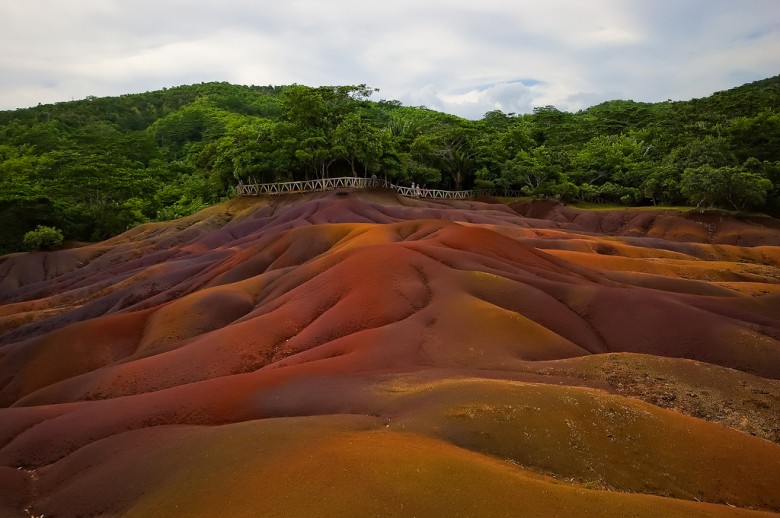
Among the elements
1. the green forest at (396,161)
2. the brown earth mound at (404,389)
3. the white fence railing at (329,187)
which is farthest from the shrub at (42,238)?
the white fence railing at (329,187)

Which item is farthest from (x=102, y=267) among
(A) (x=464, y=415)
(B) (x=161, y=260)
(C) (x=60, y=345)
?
(A) (x=464, y=415)

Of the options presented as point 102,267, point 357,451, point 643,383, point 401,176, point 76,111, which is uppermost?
point 76,111

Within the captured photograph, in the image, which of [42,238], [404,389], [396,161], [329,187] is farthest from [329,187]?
[404,389]

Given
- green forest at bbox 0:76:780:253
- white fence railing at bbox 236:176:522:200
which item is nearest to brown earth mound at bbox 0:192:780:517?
green forest at bbox 0:76:780:253

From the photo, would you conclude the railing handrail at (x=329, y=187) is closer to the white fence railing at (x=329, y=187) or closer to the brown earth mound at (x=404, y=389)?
the white fence railing at (x=329, y=187)

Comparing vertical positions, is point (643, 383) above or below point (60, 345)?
above

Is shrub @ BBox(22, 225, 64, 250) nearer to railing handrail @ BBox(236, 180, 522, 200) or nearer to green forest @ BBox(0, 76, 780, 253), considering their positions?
green forest @ BBox(0, 76, 780, 253)

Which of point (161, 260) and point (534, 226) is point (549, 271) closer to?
point (534, 226)

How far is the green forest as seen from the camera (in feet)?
209

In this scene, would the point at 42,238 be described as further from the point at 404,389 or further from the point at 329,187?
the point at 404,389

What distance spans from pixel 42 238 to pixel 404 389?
196 ft

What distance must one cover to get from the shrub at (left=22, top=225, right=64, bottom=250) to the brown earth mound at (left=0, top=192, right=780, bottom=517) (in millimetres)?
22336

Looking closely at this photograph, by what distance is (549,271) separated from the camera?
29375mm

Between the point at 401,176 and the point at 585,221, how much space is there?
26.3 m
